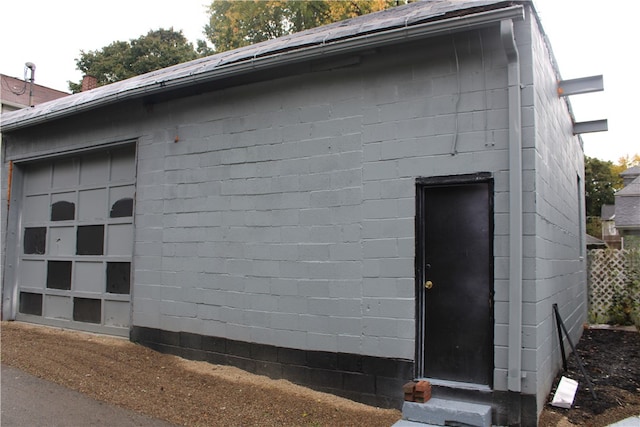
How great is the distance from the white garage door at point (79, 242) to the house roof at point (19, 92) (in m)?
10.5

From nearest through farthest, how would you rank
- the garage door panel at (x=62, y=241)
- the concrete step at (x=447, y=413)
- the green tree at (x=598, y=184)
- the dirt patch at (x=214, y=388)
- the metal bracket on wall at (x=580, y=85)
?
the concrete step at (x=447, y=413) → the dirt patch at (x=214, y=388) → the metal bracket on wall at (x=580, y=85) → the garage door panel at (x=62, y=241) → the green tree at (x=598, y=184)

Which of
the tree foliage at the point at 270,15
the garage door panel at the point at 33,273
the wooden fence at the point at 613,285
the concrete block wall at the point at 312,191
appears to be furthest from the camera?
the tree foliage at the point at 270,15

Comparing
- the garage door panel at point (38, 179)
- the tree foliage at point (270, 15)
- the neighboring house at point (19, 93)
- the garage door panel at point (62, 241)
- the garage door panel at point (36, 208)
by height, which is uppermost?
the tree foliage at point (270, 15)

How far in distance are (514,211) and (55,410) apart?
4.75m

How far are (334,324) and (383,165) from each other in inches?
72.5

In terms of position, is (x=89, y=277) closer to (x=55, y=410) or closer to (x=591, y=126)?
(x=55, y=410)

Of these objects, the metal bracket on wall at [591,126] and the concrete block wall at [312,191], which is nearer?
the concrete block wall at [312,191]

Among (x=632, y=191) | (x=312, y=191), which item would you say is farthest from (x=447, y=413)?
(x=632, y=191)

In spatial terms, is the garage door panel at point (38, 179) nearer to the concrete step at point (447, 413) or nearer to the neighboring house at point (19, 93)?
the concrete step at point (447, 413)

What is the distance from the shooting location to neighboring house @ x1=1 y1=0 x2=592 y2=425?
15.0 ft

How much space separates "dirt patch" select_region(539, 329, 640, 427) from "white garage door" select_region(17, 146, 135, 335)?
6092mm

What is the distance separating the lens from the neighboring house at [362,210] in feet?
15.0

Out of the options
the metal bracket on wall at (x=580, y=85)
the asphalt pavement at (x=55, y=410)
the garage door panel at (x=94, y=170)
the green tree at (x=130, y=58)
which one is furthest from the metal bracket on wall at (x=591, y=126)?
the green tree at (x=130, y=58)

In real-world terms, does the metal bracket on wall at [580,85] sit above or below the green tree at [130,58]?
below
